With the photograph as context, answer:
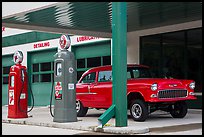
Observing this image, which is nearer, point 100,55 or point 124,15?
point 124,15

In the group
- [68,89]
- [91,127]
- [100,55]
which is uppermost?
[100,55]

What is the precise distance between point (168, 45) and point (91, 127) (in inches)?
322

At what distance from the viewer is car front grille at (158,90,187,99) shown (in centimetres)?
1240

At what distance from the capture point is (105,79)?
46.1ft

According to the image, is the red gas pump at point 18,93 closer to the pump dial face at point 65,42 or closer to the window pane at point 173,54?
the pump dial face at point 65,42

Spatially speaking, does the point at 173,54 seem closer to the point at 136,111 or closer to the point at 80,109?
the point at 80,109

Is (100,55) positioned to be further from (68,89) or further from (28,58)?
(68,89)

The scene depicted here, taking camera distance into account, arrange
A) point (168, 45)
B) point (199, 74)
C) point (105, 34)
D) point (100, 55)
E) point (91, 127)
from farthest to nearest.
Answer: point (100, 55) → point (105, 34) → point (168, 45) → point (199, 74) → point (91, 127)

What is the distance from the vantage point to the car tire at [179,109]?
13.8 metres

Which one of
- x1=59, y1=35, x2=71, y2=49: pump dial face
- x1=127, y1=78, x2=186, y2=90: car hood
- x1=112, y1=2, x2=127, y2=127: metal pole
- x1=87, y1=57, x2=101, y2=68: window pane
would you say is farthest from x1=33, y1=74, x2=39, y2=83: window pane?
x1=112, y1=2, x2=127, y2=127: metal pole

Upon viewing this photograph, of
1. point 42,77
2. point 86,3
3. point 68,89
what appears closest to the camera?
point 68,89

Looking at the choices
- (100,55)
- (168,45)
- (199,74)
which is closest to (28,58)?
(100,55)

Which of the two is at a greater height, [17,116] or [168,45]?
[168,45]

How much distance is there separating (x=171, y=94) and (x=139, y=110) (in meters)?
1.10
